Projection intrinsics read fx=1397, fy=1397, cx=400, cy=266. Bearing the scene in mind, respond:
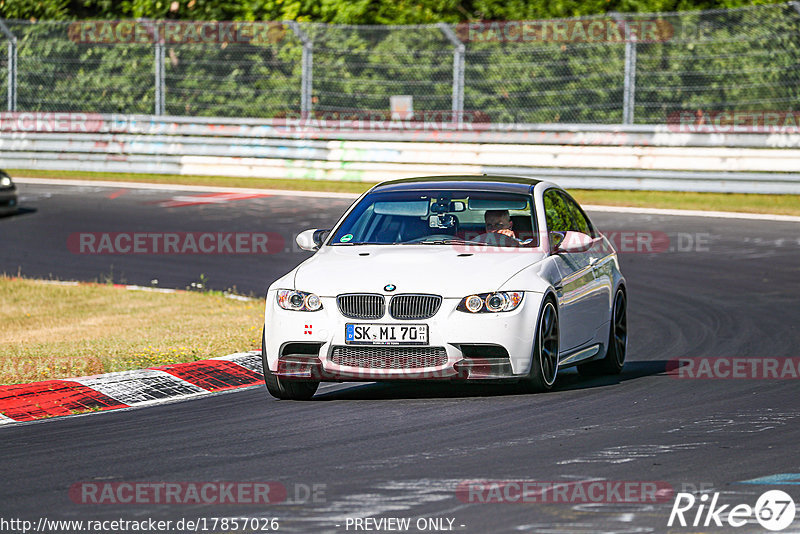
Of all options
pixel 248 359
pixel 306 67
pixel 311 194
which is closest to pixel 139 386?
pixel 248 359

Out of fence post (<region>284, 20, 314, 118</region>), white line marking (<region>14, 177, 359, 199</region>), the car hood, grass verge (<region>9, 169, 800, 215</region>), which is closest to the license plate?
the car hood

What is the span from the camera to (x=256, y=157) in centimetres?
2653

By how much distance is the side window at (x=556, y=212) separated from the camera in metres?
10.2

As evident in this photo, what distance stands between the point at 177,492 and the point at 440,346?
273cm

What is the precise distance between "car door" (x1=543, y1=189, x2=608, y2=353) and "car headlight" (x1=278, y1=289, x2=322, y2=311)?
65.3 inches

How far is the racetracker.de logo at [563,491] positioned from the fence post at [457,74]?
18.7 metres

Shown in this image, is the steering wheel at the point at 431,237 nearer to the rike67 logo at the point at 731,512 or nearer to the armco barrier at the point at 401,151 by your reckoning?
the rike67 logo at the point at 731,512

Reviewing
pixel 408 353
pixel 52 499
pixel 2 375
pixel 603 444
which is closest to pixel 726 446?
pixel 603 444

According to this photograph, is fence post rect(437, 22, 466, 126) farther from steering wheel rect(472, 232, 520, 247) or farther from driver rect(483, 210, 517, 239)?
steering wheel rect(472, 232, 520, 247)

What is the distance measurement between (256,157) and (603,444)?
776 inches

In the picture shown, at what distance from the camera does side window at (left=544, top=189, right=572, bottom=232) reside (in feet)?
33.6

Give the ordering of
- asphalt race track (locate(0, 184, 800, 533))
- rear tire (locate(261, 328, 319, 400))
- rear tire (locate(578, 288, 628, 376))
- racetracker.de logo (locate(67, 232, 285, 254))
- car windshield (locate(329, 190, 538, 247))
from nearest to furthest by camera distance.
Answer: asphalt race track (locate(0, 184, 800, 533))
rear tire (locate(261, 328, 319, 400))
car windshield (locate(329, 190, 538, 247))
rear tire (locate(578, 288, 628, 376))
racetracker.de logo (locate(67, 232, 285, 254))

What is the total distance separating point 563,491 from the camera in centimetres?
628

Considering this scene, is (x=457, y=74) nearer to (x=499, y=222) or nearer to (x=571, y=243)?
(x=499, y=222)
